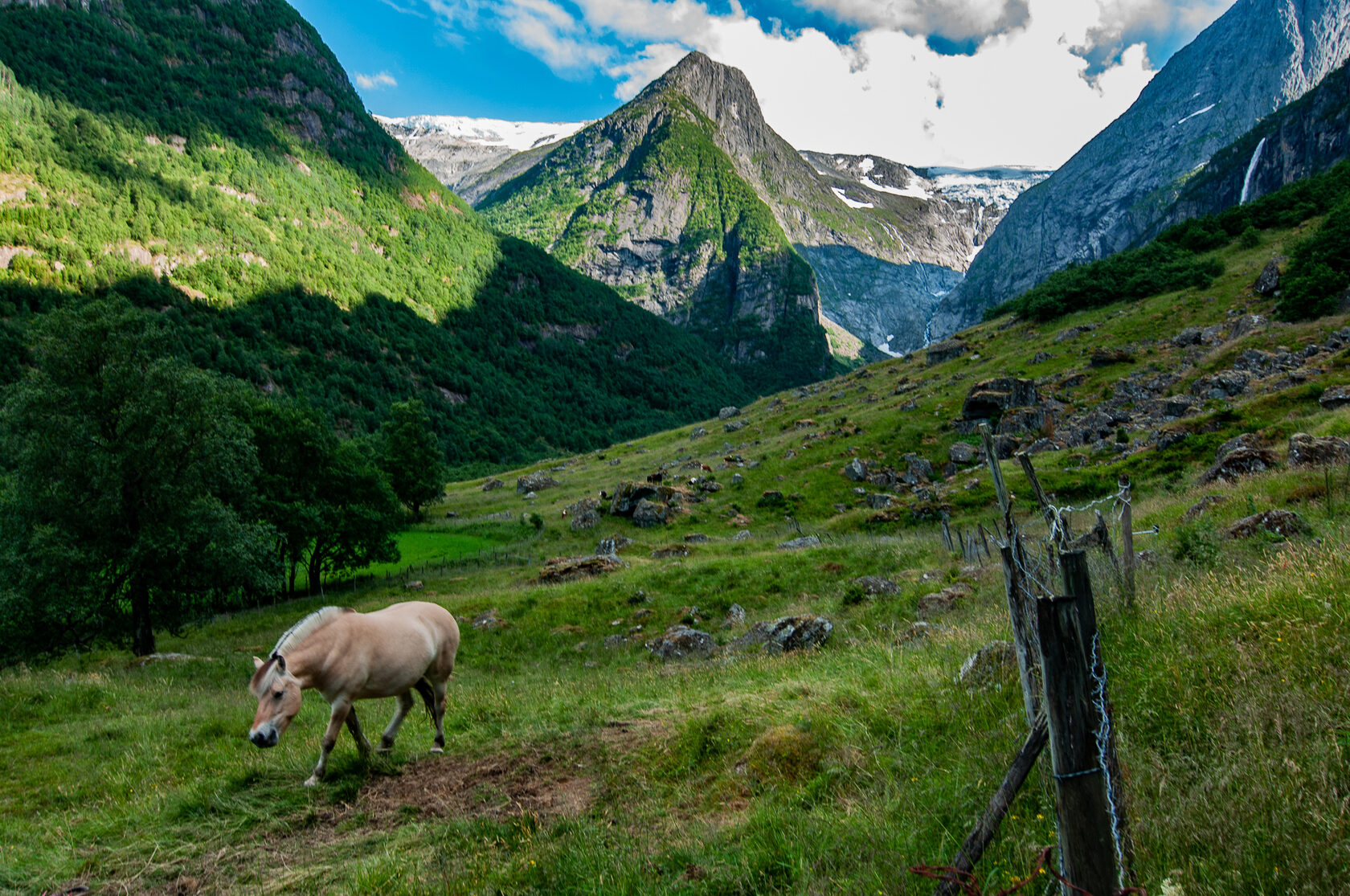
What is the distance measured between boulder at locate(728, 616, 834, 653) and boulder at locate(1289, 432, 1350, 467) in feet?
46.3

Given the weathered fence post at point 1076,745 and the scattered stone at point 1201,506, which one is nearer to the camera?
the weathered fence post at point 1076,745

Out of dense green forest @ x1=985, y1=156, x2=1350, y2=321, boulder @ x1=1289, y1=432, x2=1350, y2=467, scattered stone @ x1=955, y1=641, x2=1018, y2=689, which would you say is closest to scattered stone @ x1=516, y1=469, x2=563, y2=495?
boulder @ x1=1289, y1=432, x2=1350, y2=467

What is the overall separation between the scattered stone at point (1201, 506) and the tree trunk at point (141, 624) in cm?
3547

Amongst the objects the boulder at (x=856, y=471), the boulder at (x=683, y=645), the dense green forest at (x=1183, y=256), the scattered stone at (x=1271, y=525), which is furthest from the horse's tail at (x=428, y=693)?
the dense green forest at (x=1183, y=256)

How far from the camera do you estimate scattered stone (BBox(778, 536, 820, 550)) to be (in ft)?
116

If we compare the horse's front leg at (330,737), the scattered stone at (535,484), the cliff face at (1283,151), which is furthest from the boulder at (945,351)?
the horse's front leg at (330,737)

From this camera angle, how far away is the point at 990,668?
7.36 meters

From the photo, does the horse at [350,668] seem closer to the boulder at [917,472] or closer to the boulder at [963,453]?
the boulder at [917,472]

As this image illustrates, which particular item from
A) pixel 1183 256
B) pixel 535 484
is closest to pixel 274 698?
pixel 535 484

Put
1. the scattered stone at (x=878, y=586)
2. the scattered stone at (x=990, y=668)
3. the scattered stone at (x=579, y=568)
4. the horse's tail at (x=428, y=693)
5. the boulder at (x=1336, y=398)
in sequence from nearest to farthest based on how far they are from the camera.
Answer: the scattered stone at (x=990, y=668) → the horse's tail at (x=428, y=693) → the scattered stone at (x=878, y=586) → the boulder at (x=1336, y=398) → the scattered stone at (x=579, y=568)

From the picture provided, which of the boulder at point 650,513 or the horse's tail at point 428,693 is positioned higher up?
the horse's tail at point 428,693

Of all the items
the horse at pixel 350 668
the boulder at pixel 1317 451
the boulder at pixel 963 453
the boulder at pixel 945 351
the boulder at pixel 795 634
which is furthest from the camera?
the boulder at pixel 945 351

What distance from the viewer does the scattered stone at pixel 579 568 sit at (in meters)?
34.5

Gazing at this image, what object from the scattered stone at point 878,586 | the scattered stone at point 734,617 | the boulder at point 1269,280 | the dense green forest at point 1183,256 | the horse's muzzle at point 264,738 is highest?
the dense green forest at point 1183,256
